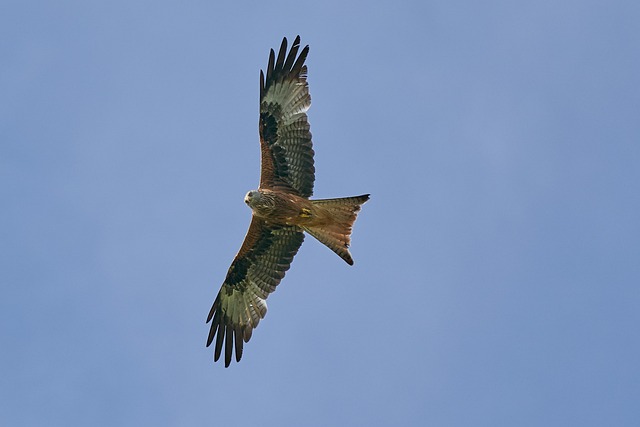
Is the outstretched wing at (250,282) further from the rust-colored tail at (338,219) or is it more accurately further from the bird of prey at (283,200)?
the rust-colored tail at (338,219)

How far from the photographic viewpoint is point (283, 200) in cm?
1688

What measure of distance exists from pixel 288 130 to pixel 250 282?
2393 mm

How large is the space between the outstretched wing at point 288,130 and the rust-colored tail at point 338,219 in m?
0.33

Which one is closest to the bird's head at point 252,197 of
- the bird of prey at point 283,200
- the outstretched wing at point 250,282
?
the bird of prey at point 283,200

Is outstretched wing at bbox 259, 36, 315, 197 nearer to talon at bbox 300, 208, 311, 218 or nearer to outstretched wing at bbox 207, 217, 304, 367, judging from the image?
talon at bbox 300, 208, 311, 218

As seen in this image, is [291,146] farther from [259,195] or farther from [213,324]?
[213,324]

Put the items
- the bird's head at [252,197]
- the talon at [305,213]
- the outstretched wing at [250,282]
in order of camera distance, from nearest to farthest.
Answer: the bird's head at [252,197]
the talon at [305,213]
the outstretched wing at [250,282]

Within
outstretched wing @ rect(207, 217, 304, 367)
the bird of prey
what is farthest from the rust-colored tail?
outstretched wing @ rect(207, 217, 304, 367)

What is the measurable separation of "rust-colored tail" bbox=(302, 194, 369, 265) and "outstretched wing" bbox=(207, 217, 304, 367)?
0.56 m

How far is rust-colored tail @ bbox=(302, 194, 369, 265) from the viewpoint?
17062 millimetres

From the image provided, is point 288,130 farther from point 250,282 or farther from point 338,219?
point 250,282

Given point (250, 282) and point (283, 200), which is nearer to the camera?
point (283, 200)

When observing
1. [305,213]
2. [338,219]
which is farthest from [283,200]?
[338,219]

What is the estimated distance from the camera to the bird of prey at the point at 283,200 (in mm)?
17031
